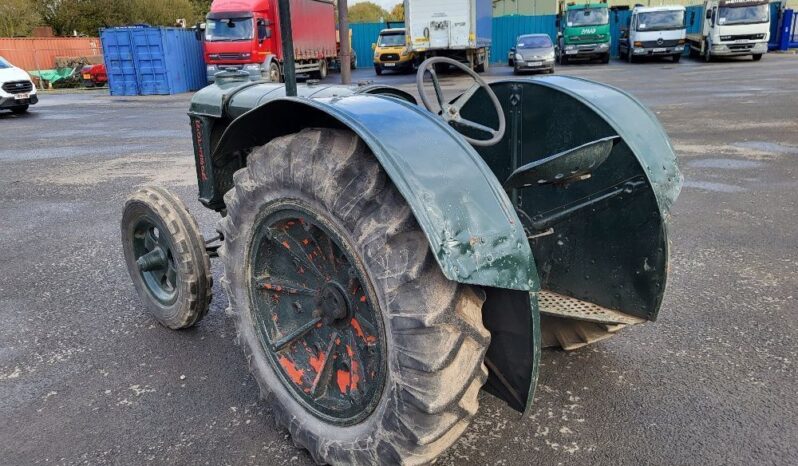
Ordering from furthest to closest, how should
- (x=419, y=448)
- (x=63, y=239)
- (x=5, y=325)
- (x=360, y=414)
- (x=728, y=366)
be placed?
(x=63, y=239)
(x=5, y=325)
(x=728, y=366)
(x=360, y=414)
(x=419, y=448)

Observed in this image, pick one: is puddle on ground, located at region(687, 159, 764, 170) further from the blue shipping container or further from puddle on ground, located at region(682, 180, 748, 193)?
the blue shipping container

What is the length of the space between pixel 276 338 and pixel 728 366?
7.90 ft

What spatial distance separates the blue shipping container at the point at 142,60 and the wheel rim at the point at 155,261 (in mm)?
23395

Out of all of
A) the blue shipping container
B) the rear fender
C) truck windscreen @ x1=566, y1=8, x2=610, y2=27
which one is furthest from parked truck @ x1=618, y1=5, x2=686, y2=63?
the rear fender

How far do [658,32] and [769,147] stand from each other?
2200 centimetres

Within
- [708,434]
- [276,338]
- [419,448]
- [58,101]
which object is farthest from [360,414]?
[58,101]

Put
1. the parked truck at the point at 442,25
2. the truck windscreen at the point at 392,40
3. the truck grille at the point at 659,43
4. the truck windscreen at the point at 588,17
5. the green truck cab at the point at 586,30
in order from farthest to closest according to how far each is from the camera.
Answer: the truck windscreen at the point at 392,40
the green truck cab at the point at 586,30
the truck windscreen at the point at 588,17
the truck grille at the point at 659,43
the parked truck at the point at 442,25

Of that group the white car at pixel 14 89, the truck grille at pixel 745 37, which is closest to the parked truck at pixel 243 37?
the white car at pixel 14 89

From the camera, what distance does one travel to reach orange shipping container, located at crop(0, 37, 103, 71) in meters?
34.8

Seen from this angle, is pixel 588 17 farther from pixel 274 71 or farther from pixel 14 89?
pixel 14 89

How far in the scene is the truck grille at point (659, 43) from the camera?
2845 cm

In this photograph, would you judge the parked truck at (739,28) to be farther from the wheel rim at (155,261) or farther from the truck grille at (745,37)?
the wheel rim at (155,261)

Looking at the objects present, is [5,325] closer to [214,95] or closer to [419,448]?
[214,95]

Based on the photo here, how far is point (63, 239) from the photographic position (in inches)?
238
